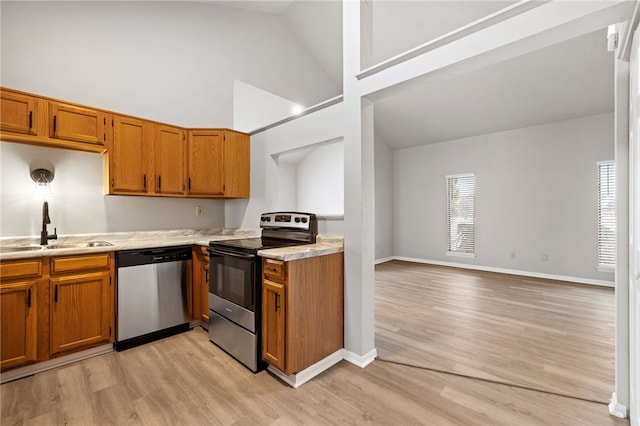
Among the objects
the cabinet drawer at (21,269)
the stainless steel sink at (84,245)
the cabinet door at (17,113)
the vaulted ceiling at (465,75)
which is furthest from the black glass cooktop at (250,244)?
the vaulted ceiling at (465,75)

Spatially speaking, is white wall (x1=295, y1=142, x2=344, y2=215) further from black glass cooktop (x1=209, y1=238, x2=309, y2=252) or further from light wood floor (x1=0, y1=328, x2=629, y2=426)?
light wood floor (x1=0, y1=328, x2=629, y2=426)

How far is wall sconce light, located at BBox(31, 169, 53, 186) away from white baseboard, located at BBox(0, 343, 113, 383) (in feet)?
5.21

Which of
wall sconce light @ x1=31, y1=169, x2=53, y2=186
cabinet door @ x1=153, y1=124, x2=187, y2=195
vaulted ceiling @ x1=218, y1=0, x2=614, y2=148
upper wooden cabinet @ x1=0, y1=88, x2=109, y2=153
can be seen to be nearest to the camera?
upper wooden cabinet @ x1=0, y1=88, x2=109, y2=153

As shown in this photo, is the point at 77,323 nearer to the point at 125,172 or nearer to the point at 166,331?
the point at 166,331

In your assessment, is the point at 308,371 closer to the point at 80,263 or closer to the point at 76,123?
the point at 80,263

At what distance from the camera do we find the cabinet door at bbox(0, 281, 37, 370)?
207 centimetres

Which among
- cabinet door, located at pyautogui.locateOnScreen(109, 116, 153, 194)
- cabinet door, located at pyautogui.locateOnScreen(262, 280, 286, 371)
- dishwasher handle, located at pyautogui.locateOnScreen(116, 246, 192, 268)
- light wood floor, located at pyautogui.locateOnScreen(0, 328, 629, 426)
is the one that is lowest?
light wood floor, located at pyautogui.locateOnScreen(0, 328, 629, 426)

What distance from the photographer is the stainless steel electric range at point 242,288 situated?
2.24 m

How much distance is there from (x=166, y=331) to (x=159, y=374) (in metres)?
0.72

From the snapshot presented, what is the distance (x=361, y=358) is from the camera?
7.71 ft

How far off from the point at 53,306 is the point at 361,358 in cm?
247

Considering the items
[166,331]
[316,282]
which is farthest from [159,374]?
[316,282]

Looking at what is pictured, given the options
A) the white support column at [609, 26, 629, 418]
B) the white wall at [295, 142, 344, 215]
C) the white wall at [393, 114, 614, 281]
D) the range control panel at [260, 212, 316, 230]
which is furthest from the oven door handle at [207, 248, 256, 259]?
the white wall at [393, 114, 614, 281]

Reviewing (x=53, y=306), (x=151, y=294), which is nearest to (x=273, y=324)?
(x=151, y=294)
